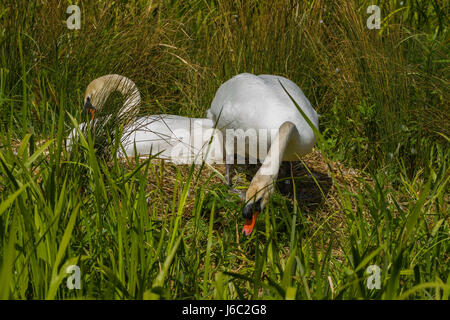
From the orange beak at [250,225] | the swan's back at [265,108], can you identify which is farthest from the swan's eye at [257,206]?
the swan's back at [265,108]

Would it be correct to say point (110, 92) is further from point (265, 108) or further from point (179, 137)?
point (265, 108)

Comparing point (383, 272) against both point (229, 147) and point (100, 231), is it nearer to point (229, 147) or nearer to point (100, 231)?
point (100, 231)

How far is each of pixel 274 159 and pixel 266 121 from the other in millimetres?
477

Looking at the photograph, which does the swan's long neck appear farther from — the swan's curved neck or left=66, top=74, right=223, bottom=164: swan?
left=66, top=74, right=223, bottom=164: swan

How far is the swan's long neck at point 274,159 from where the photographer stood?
10.8 ft

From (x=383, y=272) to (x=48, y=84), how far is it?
9.92 ft

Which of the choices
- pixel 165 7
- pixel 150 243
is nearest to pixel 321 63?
pixel 165 7

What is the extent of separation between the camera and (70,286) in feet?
7.13

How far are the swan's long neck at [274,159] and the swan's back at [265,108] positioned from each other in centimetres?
15

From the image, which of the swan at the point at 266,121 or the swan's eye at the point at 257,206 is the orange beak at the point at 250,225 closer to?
the swan's eye at the point at 257,206

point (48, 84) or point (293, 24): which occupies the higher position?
point (293, 24)

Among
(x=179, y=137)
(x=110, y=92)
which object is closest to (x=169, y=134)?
(x=179, y=137)

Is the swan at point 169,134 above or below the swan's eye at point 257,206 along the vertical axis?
above

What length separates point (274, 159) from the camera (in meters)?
3.41
